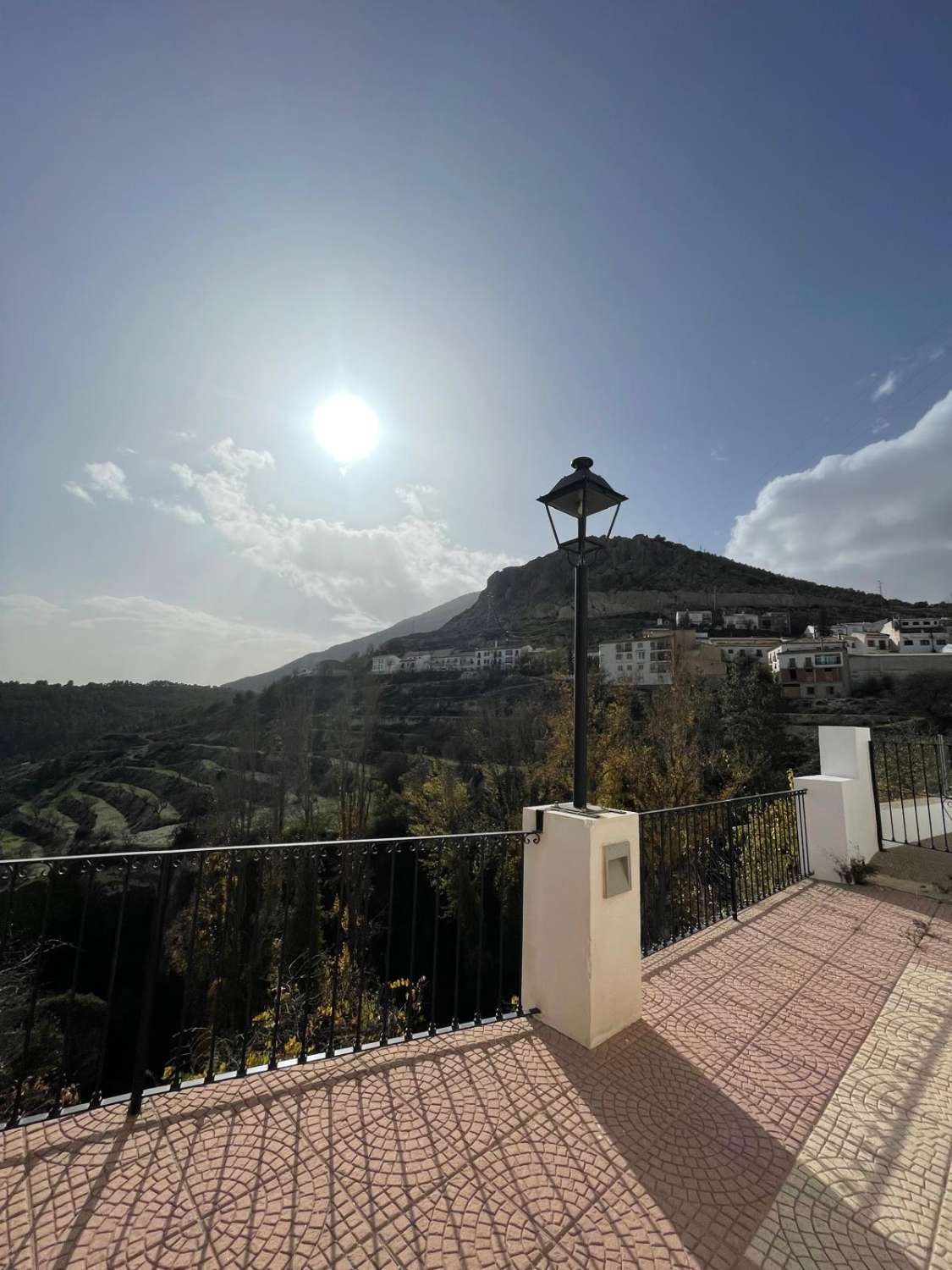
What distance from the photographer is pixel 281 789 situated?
19.3m

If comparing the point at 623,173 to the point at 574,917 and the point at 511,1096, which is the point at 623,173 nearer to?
the point at 574,917

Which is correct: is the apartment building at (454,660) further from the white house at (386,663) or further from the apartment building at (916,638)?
the apartment building at (916,638)

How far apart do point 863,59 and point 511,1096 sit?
9.01m

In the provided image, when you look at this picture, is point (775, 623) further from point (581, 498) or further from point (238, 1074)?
point (238, 1074)

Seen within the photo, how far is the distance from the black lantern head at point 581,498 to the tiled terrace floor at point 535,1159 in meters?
2.46

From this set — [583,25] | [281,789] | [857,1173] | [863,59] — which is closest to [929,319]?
[863,59]

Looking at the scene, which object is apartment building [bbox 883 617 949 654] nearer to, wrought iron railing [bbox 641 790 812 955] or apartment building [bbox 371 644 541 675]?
apartment building [bbox 371 644 541 675]

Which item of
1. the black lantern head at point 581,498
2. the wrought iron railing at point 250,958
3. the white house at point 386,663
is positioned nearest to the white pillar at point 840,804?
the wrought iron railing at point 250,958

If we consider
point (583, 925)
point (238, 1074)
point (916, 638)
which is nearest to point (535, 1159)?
point (583, 925)

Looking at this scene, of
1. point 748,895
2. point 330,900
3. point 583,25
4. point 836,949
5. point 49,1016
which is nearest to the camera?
point 836,949

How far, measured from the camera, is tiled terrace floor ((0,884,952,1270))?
4.41 feet

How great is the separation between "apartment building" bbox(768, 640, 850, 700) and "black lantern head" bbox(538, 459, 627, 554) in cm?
3802

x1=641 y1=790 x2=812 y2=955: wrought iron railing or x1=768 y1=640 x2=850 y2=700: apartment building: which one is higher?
x1=768 y1=640 x2=850 y2=700: apartment building

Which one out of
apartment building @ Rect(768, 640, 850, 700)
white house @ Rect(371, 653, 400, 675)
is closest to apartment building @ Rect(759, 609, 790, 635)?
apartment building @ Rect(768, 640, 850, 700)
